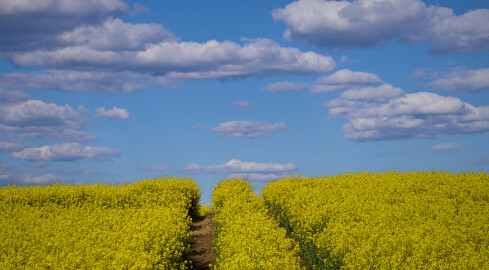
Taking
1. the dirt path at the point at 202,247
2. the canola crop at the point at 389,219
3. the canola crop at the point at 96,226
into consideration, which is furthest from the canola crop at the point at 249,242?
the canola crop at the point at 96,226

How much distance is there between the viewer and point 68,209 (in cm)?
1928

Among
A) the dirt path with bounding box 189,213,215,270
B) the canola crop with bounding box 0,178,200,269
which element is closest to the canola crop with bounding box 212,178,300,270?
the dirt path with bounding box 189,213,215,270

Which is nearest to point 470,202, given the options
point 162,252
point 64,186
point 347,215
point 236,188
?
point 347,215

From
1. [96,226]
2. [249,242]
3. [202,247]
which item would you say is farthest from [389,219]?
[96,226]

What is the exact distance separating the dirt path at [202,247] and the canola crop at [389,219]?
10.2 ft

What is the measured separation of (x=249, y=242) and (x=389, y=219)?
4.84 m

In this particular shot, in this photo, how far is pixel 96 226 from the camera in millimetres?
14758

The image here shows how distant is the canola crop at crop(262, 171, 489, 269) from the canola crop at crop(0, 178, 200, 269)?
154 inches

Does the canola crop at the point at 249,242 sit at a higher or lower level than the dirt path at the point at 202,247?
higher

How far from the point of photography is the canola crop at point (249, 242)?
28.8 feet

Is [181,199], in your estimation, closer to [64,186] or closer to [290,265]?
[64,186]

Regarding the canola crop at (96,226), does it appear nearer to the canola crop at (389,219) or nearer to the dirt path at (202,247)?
the dirt path at (202,247)

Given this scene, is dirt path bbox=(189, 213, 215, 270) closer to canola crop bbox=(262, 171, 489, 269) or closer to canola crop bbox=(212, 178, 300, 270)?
canola crop bbox=(212, 178, 300, 270)

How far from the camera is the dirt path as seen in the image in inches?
594
